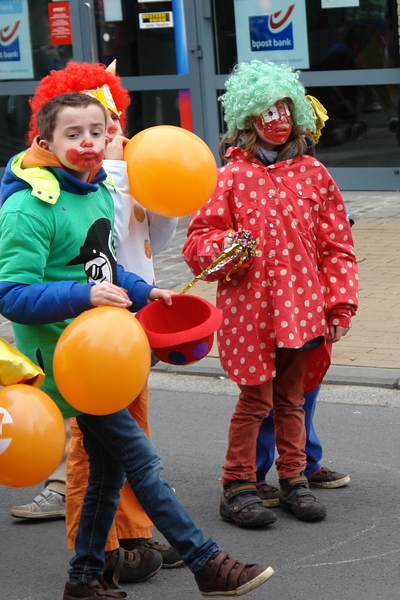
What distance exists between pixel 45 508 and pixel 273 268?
145 cm

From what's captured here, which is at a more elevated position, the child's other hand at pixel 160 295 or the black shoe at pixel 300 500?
the child's other hand at pixel 160 295

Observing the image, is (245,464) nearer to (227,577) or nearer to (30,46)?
(227,577)

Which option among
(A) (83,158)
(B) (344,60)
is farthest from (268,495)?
(B) (344,60)

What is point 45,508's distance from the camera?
14.3 feet

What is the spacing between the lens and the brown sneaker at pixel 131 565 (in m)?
3.63

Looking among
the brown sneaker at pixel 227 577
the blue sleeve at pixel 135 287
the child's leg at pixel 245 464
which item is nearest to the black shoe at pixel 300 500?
the child's leg at pixel 245 464

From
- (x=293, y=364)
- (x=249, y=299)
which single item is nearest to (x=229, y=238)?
(x=249, y=299)

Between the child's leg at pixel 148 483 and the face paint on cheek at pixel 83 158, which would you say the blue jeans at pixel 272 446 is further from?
the face paint on cheek at pixel 83 158

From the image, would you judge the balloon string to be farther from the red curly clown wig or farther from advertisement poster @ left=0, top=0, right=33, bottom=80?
advertisement poster @ left=0, top=0, right=33, bottom=80

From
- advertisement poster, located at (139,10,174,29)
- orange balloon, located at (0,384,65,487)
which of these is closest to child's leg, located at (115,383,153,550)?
orange balloon, located at (0,384,65,487)

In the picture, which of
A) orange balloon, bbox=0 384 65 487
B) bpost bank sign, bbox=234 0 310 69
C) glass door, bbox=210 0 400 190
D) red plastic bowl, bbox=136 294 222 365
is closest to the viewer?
orange balloon, bbox=0 384 65 487

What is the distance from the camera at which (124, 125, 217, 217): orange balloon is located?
140 inches

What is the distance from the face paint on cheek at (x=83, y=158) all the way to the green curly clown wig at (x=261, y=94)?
0.99 metres

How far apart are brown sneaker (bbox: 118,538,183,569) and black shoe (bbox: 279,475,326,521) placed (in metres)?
0.58
